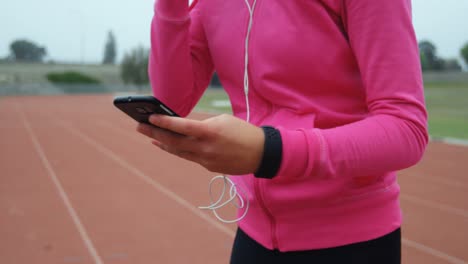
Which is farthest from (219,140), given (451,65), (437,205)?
(451,65)

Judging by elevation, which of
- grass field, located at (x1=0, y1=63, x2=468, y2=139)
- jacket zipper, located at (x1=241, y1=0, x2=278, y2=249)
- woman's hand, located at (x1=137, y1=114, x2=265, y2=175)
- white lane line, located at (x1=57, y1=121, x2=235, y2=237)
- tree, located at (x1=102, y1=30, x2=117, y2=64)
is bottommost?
tree, located at (x1=102, y1=30, x2=117, y2=64)

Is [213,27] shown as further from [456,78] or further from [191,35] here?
[456,78]

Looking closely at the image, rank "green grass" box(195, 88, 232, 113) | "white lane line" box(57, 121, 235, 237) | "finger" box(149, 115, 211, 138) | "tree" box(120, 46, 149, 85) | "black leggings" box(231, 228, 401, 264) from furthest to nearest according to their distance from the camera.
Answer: "tree" box(120, 46, 149, 85) < "green grass" box(195, 88, 232, 113) < "white lane line" box(57, 121, 235, 237) < "black leggings" box(231, 228, 401, 264) < "finger" box(149, 115, 211, 138)

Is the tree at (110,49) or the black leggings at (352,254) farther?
the tree at (110,49)

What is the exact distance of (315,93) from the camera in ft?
3.07

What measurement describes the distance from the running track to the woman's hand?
9.71 ft

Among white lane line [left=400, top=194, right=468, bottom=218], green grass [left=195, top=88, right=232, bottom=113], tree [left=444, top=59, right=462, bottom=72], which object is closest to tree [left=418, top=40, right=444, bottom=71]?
tree [left=444, top=59, right=462, bottom=72]

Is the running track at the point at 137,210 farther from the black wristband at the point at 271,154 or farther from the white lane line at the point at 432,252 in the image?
the black wristband at the point at 271,154

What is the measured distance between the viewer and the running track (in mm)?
3717

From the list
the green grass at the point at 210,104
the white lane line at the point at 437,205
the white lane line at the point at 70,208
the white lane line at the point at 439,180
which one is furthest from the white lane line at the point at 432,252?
the green grass at the point at 210,104

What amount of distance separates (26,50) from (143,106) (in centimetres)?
7896

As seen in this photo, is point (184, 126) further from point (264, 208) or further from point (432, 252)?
point (432, 252)

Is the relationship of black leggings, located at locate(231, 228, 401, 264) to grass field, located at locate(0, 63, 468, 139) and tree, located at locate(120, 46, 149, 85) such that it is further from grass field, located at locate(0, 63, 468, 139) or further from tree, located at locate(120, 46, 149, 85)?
tree, located at locate(120, 46, 149, 85)

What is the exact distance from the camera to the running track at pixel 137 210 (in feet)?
12.2
